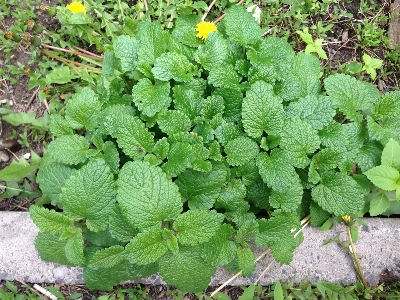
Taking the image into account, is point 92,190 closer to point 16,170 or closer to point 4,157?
point 16,170

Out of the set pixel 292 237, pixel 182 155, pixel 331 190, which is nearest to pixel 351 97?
pixel 331 190

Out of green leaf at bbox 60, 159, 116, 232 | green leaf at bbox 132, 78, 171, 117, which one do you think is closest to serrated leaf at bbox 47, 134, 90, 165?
green leaf at bbox 60, 159, 116, 232

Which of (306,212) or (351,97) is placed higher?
(351,97)

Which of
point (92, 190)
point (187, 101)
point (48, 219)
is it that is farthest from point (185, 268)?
point (187, 101)

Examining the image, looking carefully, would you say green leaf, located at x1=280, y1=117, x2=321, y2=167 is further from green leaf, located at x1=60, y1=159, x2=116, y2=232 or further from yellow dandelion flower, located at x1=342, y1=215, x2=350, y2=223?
green leaf, located at x1=60, y1=159, x2=116, y2=232

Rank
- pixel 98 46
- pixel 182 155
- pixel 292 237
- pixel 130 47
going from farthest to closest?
pixel 98 46 → pixel 130 47 → pixel 292 237 → pixel 182 155

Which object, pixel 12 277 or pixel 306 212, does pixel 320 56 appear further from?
pixel 12 277

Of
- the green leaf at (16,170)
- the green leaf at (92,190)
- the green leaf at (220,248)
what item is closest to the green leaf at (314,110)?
the green leaf at (220,248)
